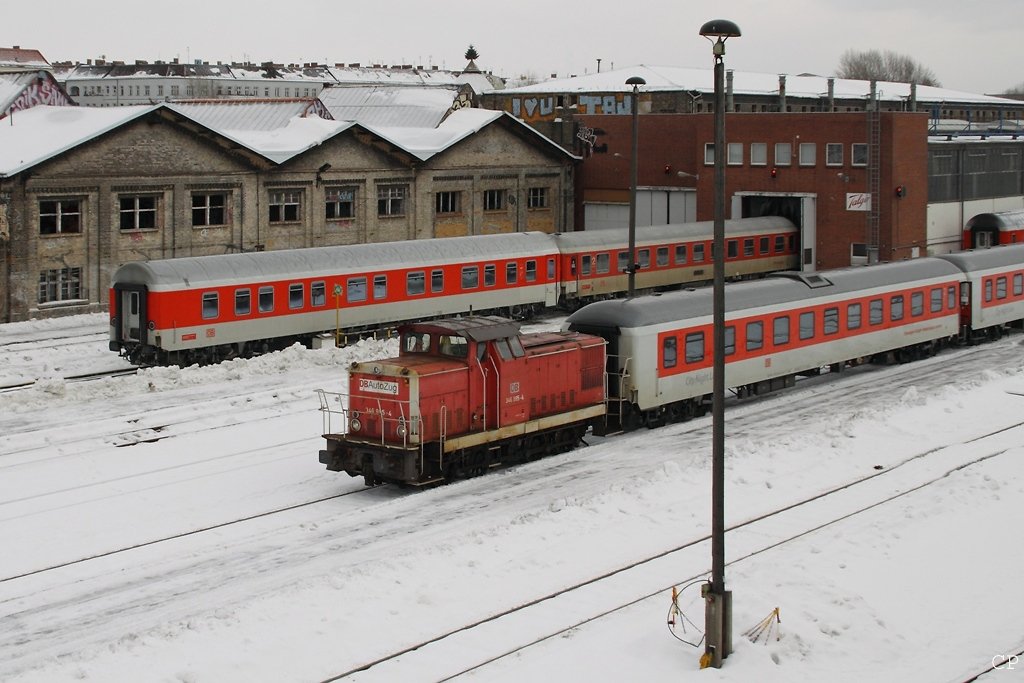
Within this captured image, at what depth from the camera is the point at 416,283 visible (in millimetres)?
42844

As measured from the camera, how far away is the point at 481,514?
21.6 m

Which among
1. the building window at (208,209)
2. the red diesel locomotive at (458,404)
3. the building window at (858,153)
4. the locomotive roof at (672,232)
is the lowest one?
the red diesel locomotive at (458,404)

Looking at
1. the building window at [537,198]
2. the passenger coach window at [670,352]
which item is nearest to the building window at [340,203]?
the building window at [537,198]

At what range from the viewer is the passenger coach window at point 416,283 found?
140ft

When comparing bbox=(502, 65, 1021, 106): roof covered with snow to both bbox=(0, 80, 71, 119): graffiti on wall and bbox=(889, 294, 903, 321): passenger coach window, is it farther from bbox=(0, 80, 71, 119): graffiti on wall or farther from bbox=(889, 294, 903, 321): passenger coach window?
bbox=(889, 294, 903, 321): passenger coach window

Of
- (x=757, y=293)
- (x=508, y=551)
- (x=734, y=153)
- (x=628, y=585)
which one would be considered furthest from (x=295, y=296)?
(x=734, y=153)

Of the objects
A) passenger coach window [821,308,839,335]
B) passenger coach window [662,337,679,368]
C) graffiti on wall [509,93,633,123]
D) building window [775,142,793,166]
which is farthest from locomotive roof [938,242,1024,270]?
graffiti on wall [509,93,633,123]

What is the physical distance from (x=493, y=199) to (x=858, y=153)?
18.3 metres

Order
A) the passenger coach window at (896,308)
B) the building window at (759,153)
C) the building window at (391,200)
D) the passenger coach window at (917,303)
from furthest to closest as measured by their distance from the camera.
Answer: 1. the building window at (759,153)
2. the building window at (391,200)
3. the passenger coach window at (917,303)
4. the passenger coach window at (896,308)

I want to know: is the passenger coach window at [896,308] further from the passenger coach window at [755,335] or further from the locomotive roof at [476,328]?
the locomotive roof at [476,328]

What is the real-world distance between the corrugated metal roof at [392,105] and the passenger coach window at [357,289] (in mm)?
31467

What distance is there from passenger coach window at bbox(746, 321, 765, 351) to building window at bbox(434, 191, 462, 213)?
101 feet

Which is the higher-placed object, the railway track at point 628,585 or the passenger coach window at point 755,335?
the passenger coach window at point 755,335

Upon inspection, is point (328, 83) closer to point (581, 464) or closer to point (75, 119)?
point (75, 119)
